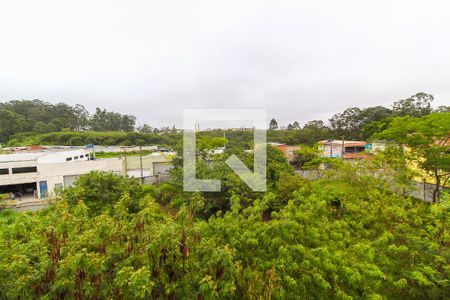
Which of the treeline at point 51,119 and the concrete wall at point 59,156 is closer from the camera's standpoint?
the concrete wall at point 59,156

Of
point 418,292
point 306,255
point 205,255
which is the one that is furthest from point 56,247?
point 418,292

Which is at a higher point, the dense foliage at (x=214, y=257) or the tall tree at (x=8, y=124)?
the tall tree at (x=8, y=124)

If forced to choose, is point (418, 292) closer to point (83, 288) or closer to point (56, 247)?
point (83, 288)

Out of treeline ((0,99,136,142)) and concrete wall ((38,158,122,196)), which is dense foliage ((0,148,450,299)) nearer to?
concrete wall ((38,158,122,196))

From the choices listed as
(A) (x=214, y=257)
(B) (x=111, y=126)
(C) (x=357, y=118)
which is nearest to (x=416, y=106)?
(C) (x=357, y=118)

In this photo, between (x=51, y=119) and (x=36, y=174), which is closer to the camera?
(x=36, y=174)

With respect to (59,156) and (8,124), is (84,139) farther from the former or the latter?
(59,156)

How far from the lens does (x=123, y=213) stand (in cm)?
281

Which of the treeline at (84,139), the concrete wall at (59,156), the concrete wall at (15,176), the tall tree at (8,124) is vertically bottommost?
the concrete wall at (15,176)

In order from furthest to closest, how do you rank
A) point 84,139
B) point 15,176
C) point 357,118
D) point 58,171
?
point 84,139
point 357,118
point 58,171
point 15,176

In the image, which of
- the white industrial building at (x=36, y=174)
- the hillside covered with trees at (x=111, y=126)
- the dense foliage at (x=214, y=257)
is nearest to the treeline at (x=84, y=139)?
the hillside covered with trees at (x=111, y=126)

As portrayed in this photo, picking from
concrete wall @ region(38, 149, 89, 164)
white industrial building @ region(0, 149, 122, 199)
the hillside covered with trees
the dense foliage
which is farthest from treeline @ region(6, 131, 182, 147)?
the dense foliage

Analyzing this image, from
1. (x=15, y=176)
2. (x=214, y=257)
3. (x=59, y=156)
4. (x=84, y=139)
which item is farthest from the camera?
(x=84, y=139)

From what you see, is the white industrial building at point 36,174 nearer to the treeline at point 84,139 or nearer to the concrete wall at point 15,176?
the concrete wall at point 15,176
